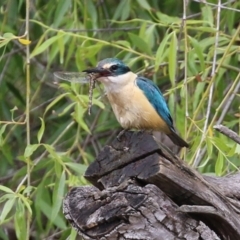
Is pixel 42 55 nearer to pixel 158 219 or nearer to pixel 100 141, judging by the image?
pixel 100 141

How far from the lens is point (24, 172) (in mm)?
4348

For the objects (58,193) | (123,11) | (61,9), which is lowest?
(58,193)

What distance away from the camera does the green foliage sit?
12.0ft

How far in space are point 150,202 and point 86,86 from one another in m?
1.98

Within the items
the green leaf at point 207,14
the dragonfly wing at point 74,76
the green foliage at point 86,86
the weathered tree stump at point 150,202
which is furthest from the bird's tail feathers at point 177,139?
the green leaf at point 207,14

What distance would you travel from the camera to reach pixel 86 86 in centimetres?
452

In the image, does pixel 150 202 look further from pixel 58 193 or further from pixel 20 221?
pixel 58 193

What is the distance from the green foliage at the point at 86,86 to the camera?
3656 mm

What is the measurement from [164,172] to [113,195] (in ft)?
0.53

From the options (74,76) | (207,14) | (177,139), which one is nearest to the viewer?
(177,139)

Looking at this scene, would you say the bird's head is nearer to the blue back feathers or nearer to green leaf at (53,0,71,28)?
the blue back feathers

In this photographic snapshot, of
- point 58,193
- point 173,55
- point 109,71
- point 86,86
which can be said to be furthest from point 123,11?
point 109,71

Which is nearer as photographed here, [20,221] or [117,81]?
[117,81]

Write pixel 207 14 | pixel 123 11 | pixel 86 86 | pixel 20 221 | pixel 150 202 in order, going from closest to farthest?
pixel 150 202
pixel 20 221
pixel 207 14
pixel 86 86
pixel 123 11
